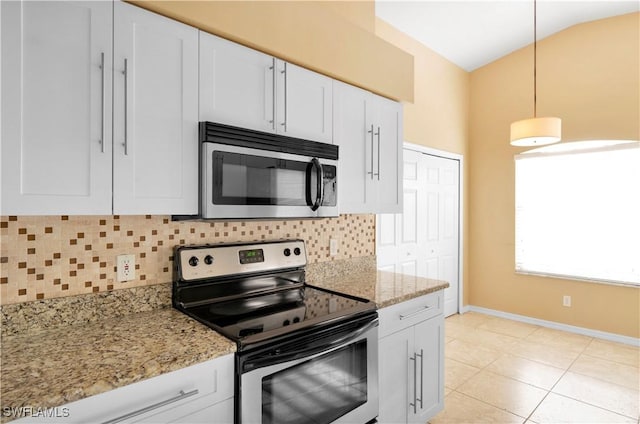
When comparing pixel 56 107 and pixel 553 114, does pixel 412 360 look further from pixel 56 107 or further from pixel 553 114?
pixel 553 114

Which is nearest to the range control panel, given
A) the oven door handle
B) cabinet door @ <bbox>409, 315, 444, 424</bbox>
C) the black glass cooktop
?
the black glass cooktop

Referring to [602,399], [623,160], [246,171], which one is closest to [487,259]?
[623,160]

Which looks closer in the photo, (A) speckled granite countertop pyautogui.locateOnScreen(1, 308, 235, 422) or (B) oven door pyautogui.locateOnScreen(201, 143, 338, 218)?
(A) speckled granite countertop pyautogui.locateOnScreen(1, 308, 235, 422)

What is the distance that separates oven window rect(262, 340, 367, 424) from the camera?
4.58 feet

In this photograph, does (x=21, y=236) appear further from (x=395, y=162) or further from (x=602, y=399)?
(x=602, y=399)

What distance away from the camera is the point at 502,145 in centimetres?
443

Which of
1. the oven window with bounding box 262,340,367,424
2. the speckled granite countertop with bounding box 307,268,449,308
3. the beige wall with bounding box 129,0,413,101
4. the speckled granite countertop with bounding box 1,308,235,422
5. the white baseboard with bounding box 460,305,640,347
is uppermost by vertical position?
the beige wall with bounding box 129,0,413,101

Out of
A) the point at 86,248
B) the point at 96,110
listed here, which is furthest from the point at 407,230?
the point at 96,110

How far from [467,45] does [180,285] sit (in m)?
4.01

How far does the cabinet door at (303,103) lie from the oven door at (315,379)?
3.38 feet

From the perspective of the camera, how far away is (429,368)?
216 centimetres

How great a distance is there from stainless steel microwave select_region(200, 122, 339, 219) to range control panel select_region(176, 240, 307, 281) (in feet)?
1.08

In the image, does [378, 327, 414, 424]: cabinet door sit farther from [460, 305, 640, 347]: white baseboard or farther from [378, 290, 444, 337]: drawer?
[460, 305, 640, 347]: white baseboard

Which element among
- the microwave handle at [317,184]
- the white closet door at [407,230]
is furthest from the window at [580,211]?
the microwave handle at [317,184]
